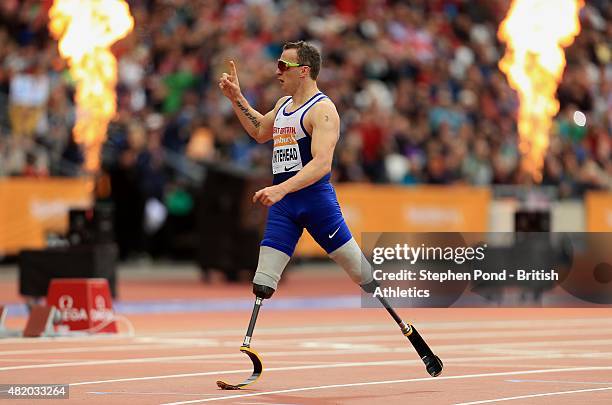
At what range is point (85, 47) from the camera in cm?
2505

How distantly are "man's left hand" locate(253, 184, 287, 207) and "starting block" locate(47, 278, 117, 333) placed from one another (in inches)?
229

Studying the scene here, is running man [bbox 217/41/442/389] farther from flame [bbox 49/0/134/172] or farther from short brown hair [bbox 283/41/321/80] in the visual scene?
flame [bbox 49/0/134/172]

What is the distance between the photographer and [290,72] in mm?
11438

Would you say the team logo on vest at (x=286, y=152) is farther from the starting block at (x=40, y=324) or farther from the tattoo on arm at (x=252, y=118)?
the starting block at (x=40, y=324)

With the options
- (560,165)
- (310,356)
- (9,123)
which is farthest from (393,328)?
(560,165)

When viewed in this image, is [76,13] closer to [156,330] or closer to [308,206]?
[156,330]

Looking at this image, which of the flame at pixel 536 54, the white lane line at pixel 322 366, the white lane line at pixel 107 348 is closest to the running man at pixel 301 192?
the white lane line at pixel 322 366

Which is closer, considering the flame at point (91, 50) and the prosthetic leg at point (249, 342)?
the prosthetic leg at point (249, 342)

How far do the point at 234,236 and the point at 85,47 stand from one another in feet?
14.7

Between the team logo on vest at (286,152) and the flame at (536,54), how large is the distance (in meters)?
18.5

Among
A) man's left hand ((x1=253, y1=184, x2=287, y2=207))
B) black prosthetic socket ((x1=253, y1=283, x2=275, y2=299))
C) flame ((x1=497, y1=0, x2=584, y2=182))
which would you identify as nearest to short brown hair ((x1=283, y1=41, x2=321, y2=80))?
man's left hand ((x1=253, y1=184, x2=287, y2=207))

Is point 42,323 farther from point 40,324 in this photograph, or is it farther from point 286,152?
point 286,152

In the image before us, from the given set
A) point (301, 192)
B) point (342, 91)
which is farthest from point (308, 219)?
point (342, 91)

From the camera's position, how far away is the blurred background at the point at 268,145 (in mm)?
26984
